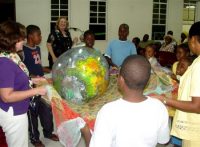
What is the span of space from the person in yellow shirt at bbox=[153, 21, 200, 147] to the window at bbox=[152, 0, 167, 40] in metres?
10.5

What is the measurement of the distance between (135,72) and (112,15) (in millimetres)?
9885

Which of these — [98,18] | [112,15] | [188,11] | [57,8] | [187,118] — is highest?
[188,11]

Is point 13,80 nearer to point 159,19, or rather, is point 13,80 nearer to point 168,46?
point 168,46

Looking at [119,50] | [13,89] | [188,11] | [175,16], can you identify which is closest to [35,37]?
[119,50]

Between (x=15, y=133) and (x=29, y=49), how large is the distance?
1.51 meters

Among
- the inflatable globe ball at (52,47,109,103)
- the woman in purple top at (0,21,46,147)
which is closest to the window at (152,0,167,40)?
the inflatable globe ball at (52,47,109,103)

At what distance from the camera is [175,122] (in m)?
1.95

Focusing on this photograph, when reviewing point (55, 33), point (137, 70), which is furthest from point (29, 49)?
point (137, 70)

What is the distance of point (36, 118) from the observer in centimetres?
372

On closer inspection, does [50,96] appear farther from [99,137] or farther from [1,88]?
[99,137]

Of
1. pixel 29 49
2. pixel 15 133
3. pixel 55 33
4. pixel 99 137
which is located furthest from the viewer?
pixel 55 33

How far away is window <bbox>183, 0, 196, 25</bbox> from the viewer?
12.9 metres

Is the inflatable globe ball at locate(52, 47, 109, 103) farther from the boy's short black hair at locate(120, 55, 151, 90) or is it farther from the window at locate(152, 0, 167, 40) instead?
the window at locate(152, 0, 167, 40)

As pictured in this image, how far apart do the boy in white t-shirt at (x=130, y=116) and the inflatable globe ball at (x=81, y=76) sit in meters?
0.83
